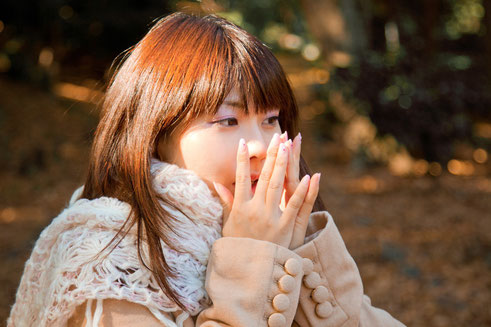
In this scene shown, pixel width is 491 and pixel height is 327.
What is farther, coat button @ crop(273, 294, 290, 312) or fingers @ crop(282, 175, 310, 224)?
fingers @ crop(282, 175, 310, 224)

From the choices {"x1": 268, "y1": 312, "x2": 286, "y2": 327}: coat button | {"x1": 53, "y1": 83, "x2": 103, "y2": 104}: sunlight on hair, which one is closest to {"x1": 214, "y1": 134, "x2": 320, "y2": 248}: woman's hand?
{"x1": 268, "y1": 312, "x2": 286, "y2": 327}: coat button

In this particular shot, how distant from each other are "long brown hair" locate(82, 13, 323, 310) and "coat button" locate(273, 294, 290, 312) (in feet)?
0.92

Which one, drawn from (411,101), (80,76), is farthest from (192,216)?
(80,76)

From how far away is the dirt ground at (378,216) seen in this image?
4.42 m

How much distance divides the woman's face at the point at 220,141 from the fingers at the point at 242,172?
6 centimetres

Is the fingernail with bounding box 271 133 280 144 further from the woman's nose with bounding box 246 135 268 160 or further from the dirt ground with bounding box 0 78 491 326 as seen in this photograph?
the dirt ground with bounding box 0 78 491 326

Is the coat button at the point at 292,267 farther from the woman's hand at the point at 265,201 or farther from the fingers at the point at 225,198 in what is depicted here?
the fingers at the point at 225,198

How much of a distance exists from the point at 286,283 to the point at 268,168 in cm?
35

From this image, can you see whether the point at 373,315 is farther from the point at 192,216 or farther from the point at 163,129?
the point at 163,129

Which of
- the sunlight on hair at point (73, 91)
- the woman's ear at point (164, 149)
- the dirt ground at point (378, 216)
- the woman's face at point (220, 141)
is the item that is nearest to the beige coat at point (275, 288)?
the woman's face at point (220, 141)

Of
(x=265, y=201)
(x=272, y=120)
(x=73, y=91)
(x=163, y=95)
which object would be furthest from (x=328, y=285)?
(x=73, y=91)

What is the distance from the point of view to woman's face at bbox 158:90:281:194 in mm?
1630

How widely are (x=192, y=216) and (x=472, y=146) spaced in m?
6.50

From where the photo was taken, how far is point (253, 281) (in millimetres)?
1539
